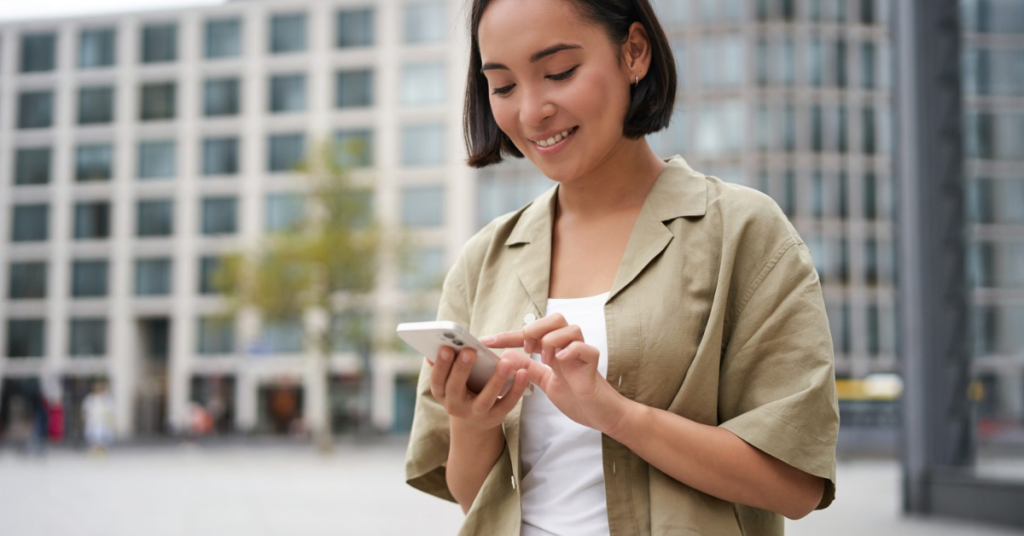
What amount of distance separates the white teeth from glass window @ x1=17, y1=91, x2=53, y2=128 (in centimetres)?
6056

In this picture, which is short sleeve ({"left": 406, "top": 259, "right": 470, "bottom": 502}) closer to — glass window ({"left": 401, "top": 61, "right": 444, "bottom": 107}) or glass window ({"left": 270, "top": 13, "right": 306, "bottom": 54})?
glass window ({"left": 401, "top": 61, "right": 444, "bottom": 107})

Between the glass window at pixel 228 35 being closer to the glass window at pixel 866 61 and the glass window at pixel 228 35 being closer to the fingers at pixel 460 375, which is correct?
the glass window at pixel 866 61

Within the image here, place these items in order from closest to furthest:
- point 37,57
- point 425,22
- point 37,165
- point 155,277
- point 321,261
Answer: point 321,261, point 425,22, point 155,277, point 37,165, point 37,57

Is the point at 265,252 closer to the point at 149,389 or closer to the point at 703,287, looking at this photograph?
the point at 149,389

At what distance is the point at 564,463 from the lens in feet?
5.87

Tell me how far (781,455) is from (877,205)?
51001mm

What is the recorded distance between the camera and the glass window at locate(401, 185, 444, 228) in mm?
51188

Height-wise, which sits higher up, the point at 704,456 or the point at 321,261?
the point at 704,456

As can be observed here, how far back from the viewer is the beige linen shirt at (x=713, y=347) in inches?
64.1

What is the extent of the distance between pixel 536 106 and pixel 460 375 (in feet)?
1.59

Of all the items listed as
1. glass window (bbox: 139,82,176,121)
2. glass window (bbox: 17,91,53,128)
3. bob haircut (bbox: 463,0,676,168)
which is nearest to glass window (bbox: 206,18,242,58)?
glass window (bbox: 139,82,176,121)

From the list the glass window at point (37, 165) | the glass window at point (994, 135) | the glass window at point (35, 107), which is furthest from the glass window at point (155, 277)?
the glass window at point (994, 135)

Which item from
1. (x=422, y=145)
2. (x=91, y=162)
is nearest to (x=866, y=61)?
(x=422, y=145)

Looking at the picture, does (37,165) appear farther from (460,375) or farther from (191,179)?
(460,375)
